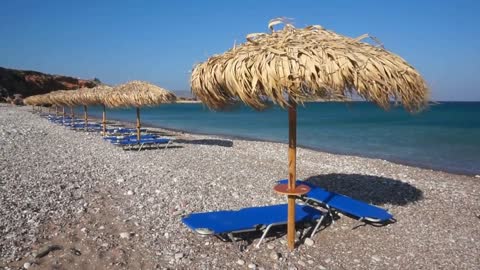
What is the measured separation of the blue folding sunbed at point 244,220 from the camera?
3867 millimetres

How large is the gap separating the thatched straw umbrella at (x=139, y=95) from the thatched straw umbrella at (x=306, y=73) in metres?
8.00

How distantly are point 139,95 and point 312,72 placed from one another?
9342mm

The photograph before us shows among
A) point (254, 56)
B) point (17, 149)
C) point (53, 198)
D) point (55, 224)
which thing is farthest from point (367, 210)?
point (17, 149)

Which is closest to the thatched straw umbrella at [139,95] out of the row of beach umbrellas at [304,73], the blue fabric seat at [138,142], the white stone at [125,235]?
the blue fabric seat at [138,142]

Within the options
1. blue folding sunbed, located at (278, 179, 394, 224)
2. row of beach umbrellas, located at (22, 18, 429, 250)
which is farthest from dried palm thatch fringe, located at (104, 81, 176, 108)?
row of beach umbrellas, located at (22, 18, 429, 250)

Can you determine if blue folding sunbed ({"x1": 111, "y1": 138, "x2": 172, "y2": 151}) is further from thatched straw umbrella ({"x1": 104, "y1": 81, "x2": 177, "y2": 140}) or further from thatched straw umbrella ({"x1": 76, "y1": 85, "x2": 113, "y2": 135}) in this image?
thatched straw umbrella ({"x1": 76, "y1": 85, "x2": 113, "y2": 135})

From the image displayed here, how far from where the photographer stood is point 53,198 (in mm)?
5355

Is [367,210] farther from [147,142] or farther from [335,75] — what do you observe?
[147,142]

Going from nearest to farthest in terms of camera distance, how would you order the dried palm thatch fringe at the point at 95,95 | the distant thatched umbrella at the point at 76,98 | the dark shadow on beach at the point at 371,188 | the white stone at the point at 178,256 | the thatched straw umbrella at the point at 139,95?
1. the white stone at the point at 178,256
2. the dark shadow on beach at the point at 371,188
3. the thatched straw umbrella at the point at 139,95
4. the dried palm thatch fringe at the point at 95,95
5. the distant thatched umbrella at the point at 76,98

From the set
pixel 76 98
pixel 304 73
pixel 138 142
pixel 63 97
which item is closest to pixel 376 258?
pixel 304 73

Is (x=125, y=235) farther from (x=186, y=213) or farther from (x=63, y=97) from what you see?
(x=63, y=97)

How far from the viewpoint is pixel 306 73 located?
319 centimetres

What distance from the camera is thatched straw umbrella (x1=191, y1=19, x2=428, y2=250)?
3.23m

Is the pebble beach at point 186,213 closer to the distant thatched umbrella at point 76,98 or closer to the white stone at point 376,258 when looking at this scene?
the white stone at point 376,258
